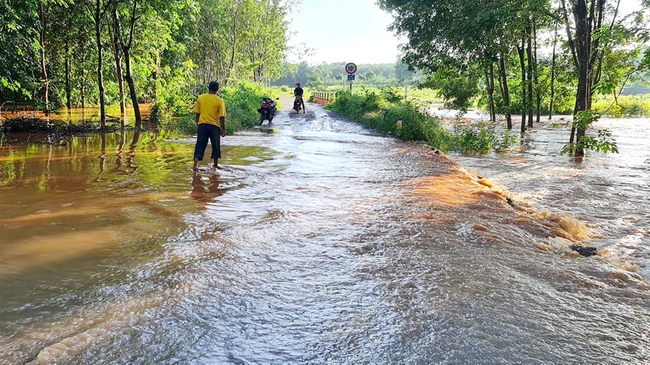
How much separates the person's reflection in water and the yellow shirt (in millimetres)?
1298

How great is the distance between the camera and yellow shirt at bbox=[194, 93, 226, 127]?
918 centimetres

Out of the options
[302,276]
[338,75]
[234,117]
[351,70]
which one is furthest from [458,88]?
[338,75]

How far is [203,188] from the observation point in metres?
7.59

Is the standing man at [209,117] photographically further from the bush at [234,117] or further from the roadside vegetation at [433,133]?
the roadside vegetation at [433,133]

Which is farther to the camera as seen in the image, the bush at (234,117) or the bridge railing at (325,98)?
the bridge railing at (325,98)

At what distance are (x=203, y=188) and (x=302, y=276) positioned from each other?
406 cm

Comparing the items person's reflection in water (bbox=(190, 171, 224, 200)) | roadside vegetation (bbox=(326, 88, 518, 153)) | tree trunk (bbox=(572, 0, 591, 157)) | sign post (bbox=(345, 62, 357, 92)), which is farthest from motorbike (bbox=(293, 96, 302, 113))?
person's reflection in water (bbox=(190, 171, 224, 200))

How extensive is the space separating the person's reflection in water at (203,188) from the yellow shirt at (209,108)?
1298mm

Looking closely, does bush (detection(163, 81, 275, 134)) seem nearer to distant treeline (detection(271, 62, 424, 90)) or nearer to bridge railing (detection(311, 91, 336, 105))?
bridge railing (detection(311, 91, 336, 105))

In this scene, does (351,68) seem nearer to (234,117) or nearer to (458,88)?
(458,88)

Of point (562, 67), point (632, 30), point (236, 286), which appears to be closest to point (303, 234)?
point (236, 286)

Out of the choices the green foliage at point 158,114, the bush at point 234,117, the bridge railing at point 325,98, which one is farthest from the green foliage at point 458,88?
the green foliage at point 158,114

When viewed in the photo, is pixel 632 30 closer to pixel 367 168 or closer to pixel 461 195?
pixel 461 195

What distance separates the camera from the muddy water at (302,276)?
296 centimetres
